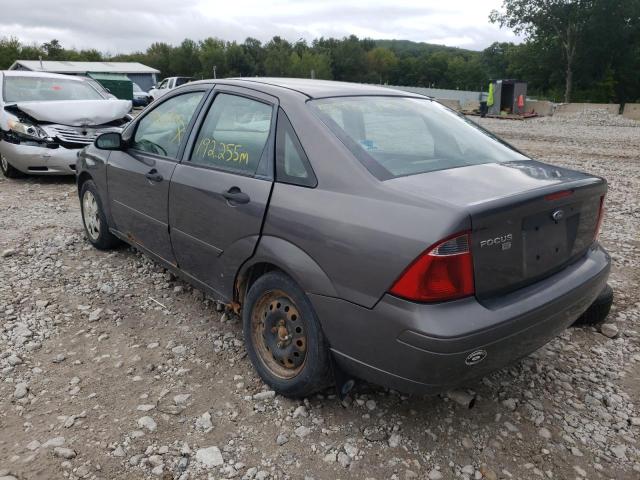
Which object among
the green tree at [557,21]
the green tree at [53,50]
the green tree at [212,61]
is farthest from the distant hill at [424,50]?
the green tree at [53,50]

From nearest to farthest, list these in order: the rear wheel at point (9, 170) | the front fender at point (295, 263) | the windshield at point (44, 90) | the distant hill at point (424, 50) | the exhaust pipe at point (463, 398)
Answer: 1. the front fender at point (295, 263)
2. the exhaust pipe at point (463, 398)
3. the rear wheel at point (9, 170)
4. the windshield at point (44, 90)
5. the distant hill at point (424, 50)

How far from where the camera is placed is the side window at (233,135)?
3.04 metres

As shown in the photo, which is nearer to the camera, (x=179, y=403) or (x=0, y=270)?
(x=179, y=403)

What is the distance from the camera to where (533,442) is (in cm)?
264

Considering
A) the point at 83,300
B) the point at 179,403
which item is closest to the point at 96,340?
the point at 83,300

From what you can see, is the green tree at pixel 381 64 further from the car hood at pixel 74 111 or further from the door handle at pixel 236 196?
the door handle at pixel 236 196

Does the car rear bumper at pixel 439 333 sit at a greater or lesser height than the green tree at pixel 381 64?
lesser

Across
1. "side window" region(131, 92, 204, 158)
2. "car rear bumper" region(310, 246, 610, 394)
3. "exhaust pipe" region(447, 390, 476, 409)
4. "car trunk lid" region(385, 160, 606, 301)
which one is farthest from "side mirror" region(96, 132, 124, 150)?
"exhaust pipe" region(447, 390, 476, 409)

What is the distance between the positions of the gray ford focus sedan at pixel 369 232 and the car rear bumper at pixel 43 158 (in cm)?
525

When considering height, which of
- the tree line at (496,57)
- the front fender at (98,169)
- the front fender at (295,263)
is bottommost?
the front fender at (295,263)

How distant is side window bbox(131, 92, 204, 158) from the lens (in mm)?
3686

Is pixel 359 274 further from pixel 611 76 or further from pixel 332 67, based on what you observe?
pixel 332 67

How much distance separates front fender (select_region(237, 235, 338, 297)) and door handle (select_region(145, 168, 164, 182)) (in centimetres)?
122

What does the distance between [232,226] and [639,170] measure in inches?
393
